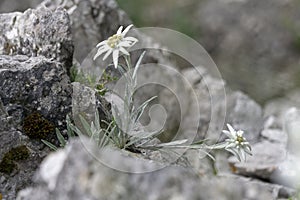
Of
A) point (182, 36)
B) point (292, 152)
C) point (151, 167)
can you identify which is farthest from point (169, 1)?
point (151, 167)

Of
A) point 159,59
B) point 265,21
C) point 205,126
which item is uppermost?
point 265,21

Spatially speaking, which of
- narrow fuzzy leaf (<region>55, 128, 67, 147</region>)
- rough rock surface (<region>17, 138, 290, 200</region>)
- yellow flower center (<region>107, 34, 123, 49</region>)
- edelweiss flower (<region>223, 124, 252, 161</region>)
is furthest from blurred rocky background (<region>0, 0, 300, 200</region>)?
yellow flower center (<region>107, 34, 123, 49</region>)

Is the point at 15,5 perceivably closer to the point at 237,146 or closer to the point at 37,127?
the point at 37,127

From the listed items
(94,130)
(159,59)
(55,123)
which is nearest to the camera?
(94,130)

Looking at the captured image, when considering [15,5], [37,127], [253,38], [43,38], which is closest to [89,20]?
[43,38]

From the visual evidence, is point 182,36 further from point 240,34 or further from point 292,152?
point 292,152

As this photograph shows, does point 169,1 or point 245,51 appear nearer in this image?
point 245,51

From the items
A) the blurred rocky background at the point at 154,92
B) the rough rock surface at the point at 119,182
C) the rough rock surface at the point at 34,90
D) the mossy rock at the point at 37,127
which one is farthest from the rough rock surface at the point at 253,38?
the rough rock surface at the point at 119,182
